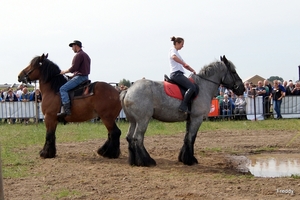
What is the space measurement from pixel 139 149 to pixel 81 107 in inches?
89.6

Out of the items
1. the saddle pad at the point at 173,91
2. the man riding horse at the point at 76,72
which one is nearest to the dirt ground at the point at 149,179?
the man riding horse at the point at 76,72

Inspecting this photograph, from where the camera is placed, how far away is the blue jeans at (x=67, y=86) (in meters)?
11.7

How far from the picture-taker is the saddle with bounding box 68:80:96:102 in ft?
38.7

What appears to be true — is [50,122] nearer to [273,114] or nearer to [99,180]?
[99,180]

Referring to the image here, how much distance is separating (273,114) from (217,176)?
48.8 feet

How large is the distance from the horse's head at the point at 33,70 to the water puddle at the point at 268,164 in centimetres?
535

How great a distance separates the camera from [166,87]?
10.6 m

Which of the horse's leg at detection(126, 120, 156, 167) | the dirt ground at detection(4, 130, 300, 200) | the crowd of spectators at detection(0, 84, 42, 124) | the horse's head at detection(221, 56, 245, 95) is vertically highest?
the horse's head at detection(221, 56, 245, 95)

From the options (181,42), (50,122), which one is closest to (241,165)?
(181,42)

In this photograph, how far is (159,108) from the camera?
34.5 feet

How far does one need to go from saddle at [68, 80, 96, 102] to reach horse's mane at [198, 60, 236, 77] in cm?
274

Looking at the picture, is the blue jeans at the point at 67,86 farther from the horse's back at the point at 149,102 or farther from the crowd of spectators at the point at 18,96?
the crowd of spectators at the point at 18,96

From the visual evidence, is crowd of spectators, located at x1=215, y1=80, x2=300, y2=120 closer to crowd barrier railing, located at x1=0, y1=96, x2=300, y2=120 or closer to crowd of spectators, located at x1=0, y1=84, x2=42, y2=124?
crowd barrier railing, located at x1=0, y1=96, x2=300, y2=120

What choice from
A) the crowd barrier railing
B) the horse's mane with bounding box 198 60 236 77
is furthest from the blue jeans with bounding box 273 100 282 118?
the horse's mane with bounding box 198 60 236 77
